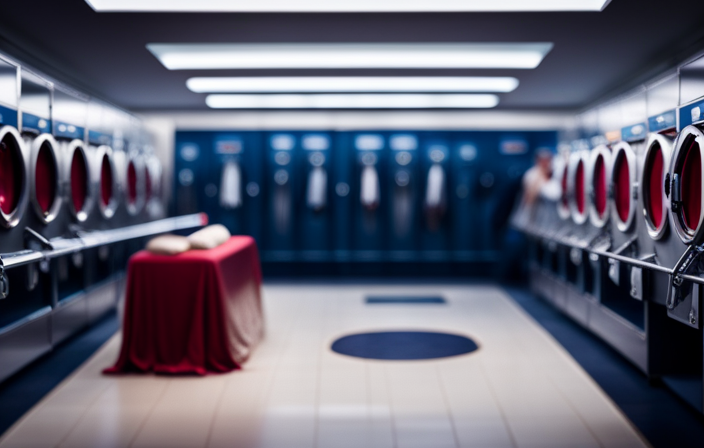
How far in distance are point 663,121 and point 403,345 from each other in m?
2.50

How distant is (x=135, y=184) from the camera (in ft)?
21.6

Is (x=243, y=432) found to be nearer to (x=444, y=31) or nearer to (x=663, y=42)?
(x=444, y=31)

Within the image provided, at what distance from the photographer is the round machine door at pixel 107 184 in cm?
547

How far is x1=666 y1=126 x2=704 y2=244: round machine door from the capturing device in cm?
321

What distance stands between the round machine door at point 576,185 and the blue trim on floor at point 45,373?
424cm

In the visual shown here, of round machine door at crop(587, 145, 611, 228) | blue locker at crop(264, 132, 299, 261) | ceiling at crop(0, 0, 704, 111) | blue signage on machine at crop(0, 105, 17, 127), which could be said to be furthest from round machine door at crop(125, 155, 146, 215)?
round machine door at crop(587, 145, 611, 228)

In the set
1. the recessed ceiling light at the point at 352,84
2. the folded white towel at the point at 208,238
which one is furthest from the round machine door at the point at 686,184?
the folded white towel at the point at 208,238

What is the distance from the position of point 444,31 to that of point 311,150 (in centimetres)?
478

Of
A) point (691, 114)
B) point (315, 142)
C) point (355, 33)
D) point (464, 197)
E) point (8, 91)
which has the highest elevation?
point (355, 33)

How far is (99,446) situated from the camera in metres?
3.02

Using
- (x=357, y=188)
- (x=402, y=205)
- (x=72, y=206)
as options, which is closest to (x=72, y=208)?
(x=72, y=206)

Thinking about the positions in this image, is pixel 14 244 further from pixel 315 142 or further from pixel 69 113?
pixel 315 142

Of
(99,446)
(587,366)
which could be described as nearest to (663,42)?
(587,366)

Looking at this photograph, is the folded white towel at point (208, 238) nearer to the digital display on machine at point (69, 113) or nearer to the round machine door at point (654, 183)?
the digital display on machine at point (69, 113)
